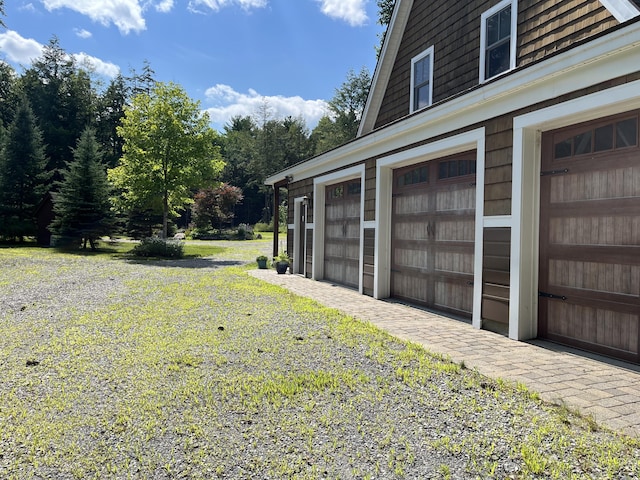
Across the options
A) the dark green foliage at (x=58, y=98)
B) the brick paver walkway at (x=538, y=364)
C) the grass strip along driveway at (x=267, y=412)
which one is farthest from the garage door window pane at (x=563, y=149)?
the dark green foliage at (x=58, y=98)

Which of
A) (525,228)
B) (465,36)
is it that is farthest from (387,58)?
(525,228)

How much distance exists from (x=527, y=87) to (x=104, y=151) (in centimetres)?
3060

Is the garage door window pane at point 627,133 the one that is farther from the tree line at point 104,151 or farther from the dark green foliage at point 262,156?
the dark green foliage at point 262,156

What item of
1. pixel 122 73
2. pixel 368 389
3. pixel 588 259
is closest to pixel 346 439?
pixel 368 389

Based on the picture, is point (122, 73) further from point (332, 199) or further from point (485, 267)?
point (485, 267)

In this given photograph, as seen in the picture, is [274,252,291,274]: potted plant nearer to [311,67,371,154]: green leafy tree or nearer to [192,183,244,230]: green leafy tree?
[192,183,244,230]: green leafy tree

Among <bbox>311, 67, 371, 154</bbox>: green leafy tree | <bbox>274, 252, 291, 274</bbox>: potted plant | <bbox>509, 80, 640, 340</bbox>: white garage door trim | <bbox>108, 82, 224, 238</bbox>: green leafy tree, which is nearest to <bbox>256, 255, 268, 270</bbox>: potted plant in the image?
<bbox>274, 252, 291, 274</bbox>: potted plant

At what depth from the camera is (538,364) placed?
3.84 meters

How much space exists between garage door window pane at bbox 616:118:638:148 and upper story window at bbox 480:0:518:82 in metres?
3.33

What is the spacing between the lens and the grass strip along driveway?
7.27ft

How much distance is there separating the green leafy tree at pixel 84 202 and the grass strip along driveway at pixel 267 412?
16.1m

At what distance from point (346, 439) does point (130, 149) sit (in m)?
18.2

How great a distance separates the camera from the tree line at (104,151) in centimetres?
1797

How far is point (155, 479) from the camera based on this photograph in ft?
6.95
